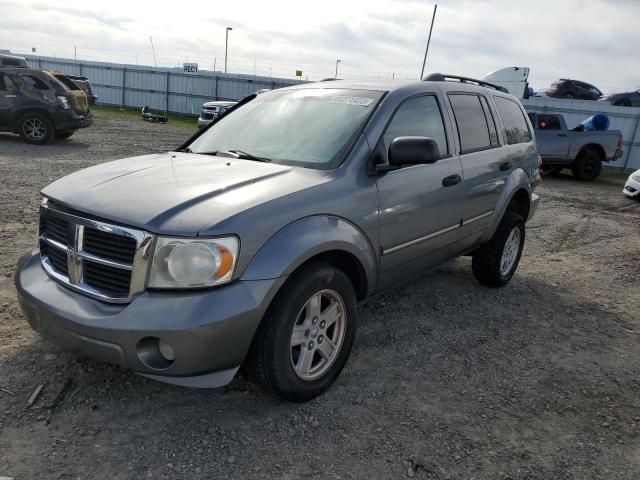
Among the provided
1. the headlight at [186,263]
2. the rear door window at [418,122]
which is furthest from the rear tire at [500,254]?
the headlight at [186,263]

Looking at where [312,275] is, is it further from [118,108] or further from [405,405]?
[118,108]

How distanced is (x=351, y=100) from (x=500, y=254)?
88.0 inches

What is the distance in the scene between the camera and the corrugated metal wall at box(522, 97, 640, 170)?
1748cm

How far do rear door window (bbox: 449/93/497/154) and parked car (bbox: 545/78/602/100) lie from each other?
21.7 metres

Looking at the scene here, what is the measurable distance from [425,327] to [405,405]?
3.75ft

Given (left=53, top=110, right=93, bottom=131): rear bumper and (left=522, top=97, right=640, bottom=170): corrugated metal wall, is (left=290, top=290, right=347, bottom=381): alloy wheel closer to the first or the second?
(left=53, top=110, right=93, bottom=131): rear bumper

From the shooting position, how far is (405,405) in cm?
306

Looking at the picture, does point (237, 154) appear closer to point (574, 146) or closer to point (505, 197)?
point (505, 197)

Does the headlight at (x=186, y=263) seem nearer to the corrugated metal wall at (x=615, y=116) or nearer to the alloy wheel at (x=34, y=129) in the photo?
the alloy wheel at (x=34, y=129)

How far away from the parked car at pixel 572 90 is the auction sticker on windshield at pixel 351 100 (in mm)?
23021

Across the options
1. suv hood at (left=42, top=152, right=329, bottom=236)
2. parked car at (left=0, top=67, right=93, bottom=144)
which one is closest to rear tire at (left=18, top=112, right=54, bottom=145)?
parked car at (left=0, top=67, right=93, bottom=144)

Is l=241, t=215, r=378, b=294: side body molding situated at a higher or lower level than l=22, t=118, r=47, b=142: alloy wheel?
higher

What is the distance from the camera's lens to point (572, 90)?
76.6 feet

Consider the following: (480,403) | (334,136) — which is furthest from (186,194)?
(480,403)
